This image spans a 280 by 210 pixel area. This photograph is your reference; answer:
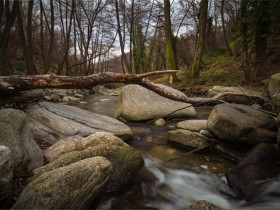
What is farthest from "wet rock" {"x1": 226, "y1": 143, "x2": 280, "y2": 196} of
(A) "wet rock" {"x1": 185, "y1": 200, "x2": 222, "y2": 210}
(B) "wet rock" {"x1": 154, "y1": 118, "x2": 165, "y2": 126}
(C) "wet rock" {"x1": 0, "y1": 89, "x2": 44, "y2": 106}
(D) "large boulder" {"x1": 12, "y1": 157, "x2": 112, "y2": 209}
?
(C) "wet rock" {"x1": 0, "y1": 89, "x2": 44, "y2": 106}

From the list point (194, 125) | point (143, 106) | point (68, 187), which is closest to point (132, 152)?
point (68, 187)

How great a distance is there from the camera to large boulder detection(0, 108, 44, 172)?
3.03 meters

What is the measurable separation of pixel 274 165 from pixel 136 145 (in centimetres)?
235

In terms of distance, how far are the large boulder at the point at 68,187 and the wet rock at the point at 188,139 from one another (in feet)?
7.44

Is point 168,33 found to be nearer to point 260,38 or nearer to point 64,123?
point 260,38

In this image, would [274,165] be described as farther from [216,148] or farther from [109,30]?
[109,30]

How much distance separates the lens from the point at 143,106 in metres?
7.03

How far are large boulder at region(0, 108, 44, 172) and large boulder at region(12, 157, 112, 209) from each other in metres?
0.62

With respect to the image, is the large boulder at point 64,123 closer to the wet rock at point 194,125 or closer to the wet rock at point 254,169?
the wet rock at point 194,125

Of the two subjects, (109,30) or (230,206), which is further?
(109,30)

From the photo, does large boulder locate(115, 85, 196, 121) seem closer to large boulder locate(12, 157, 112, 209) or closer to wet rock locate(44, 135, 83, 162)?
wet rock locate(44, 135, 83, 162)

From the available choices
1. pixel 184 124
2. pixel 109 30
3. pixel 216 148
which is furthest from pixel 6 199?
pixel 109 30

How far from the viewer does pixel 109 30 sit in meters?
28.2

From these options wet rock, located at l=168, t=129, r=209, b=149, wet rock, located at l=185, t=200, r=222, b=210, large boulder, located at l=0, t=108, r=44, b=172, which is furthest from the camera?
wet rock, located at l=168, t=129, r=209, b=149
